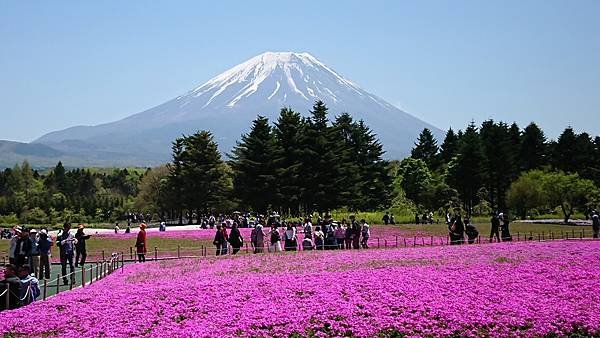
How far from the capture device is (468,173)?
8544 cm

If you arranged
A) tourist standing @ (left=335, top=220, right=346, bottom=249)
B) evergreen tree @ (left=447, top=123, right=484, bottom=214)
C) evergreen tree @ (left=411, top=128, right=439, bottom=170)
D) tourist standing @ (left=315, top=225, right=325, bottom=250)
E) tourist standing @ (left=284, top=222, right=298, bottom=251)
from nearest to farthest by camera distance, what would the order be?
tourist standing @ (left=284, top=222, right=298, bottom=251), tourist standing @ (left=315, top=225, right=325, bottom=250), tourist standing @ (left=335, top=220, right=346, bottom=249), evergreen tree @ (left=447, top=123, right=484, bottom=214), evergreen tree @ (left=411, top=128, right=439, bottom=170)

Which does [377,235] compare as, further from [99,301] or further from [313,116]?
[313,116]

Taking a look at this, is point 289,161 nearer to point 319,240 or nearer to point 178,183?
point 178,183

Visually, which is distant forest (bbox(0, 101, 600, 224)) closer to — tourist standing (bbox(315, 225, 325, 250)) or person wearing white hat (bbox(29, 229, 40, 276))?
tourist standing (bbox(315, 225, 325, 250))

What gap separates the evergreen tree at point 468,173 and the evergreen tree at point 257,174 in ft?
89.1

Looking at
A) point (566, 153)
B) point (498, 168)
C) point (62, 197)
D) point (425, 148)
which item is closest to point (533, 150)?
point (566, 153)

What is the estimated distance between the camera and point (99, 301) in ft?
54.5

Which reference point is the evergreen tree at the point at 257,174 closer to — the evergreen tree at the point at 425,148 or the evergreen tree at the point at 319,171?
the evergreen tree at the point at 319,171

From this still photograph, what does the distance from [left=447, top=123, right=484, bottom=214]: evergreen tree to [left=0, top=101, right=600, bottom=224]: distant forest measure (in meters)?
0.13

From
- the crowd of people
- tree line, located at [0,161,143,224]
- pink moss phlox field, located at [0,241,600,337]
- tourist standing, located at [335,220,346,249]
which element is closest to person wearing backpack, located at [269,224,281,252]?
the crowd of people

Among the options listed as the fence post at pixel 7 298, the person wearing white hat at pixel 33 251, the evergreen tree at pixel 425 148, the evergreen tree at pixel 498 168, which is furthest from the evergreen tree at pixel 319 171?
the fence post at pixel 7 298

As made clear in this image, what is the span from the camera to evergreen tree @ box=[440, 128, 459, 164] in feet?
349

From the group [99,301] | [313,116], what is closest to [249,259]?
[99,301]

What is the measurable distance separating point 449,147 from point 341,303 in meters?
95.8
